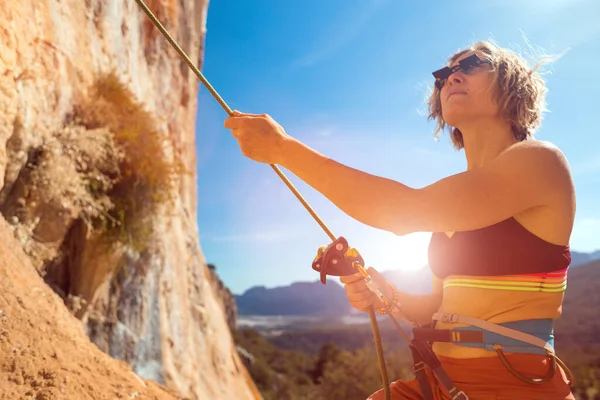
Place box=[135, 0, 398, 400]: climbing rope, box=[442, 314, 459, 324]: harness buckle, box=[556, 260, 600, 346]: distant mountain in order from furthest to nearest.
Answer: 1. box=[556, 260, 600, 346]: distant mountain
2. box=[135, 0, 398, 400]: climbing rope
3. box=[442, 314, 459, 324]: harness buckle

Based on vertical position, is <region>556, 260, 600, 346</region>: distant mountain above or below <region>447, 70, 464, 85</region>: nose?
below

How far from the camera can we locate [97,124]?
6.24 meters

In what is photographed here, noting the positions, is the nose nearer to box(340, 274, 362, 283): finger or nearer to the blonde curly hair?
the blonde curly hair

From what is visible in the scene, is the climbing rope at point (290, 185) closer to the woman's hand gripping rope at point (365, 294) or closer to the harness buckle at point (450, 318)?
the woman's hand gripping rope at point (365, 294)

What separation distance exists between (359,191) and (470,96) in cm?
75

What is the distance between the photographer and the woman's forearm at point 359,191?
1429 millimetres

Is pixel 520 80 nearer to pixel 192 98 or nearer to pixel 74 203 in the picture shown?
pixel 74 203

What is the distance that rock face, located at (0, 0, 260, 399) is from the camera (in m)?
4.77

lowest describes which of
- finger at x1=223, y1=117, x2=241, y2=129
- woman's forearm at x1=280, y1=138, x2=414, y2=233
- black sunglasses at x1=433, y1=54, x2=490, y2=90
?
woman's forearm at x1=280, y1=138, x2=414, y2=233

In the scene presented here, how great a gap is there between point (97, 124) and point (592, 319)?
35.9m

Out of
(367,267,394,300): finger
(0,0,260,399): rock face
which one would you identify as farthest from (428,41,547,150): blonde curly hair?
(0,0,260,399): rock face

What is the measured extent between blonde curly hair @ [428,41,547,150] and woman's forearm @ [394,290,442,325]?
32.8 inches

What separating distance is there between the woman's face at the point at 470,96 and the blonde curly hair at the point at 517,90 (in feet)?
0.09

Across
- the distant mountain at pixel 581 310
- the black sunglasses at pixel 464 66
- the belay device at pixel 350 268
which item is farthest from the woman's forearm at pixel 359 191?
the distant mountain at pixel 581 310
